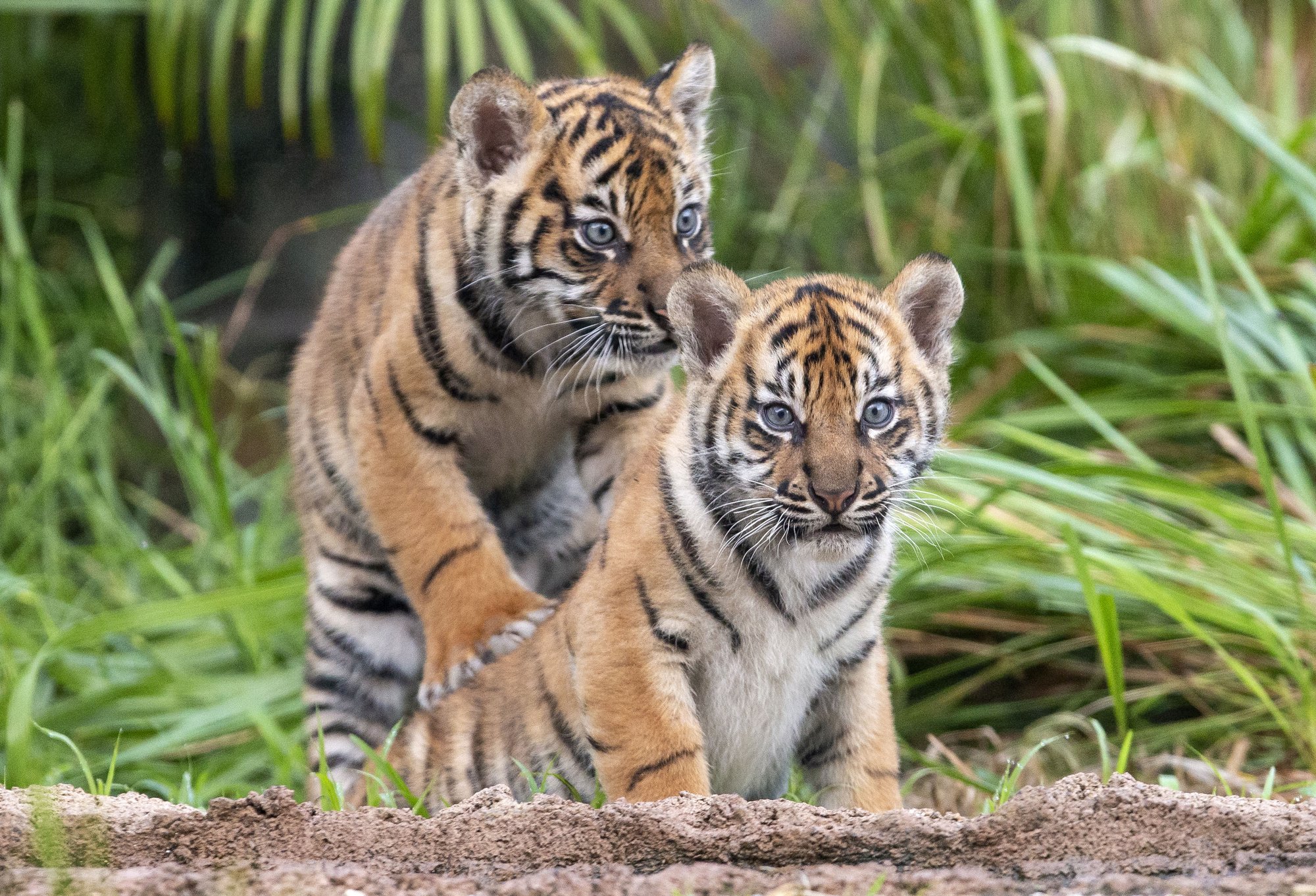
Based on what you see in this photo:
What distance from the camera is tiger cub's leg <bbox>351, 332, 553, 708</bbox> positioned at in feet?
9.59

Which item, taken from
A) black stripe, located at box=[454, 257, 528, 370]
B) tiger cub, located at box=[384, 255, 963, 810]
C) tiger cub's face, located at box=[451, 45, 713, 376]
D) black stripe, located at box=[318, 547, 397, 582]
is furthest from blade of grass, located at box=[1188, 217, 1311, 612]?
black stripe, located at box=[318, 547, 397, 582]

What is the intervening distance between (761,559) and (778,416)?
0.25m

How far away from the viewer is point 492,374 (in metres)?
2.92

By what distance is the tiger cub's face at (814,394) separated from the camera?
222cm

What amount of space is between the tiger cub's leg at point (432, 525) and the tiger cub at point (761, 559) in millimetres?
378

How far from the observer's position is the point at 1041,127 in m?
4.91

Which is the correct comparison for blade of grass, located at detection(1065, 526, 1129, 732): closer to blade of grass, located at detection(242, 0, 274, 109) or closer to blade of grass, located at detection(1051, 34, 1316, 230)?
blade of grass, located at detection(1051, 34, 1316, 230)

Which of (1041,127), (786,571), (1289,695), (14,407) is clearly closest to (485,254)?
(786,571)

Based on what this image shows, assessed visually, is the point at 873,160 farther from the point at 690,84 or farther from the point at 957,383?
the point at 690,84

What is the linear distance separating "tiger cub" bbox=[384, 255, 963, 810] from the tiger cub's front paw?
283mm

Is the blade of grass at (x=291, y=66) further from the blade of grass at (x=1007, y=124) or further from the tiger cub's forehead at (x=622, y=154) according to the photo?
the blade of grass at (x=1007, y=124)

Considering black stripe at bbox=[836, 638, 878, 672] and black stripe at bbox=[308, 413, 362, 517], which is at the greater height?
black stripe at bbox=[836, 638, 878, 672]

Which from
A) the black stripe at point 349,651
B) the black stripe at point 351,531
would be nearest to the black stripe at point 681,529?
the black stripe at point 351,531

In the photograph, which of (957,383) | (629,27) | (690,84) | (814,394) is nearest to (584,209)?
(690,84)
